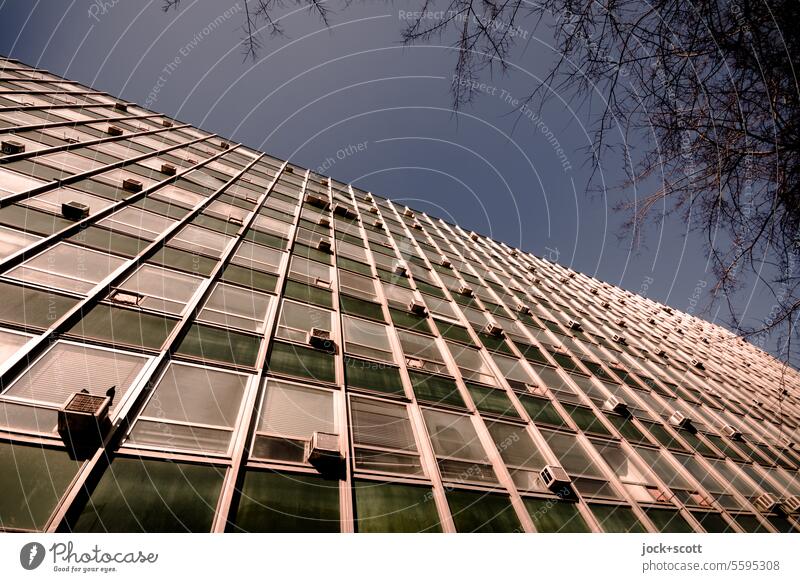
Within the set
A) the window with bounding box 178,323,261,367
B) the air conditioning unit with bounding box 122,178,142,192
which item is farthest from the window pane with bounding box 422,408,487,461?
the air conditioning unit with bounding box 122,178,142,192

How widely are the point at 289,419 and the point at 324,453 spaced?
147cm

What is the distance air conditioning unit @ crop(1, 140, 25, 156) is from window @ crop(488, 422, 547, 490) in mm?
19823

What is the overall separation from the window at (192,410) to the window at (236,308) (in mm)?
2183

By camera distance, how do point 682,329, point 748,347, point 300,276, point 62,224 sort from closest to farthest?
1. point 62,224
2. point 300,276
3. point 682,329
4. point 748,347

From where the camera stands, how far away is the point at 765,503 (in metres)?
13.6

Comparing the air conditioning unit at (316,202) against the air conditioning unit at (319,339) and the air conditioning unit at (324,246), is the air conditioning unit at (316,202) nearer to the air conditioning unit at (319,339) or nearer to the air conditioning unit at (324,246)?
the air conditioning unit at (324,246)

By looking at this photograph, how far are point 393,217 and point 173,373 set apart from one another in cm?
2478

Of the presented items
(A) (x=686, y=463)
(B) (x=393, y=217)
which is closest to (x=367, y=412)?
(A) (x=686, y=463)

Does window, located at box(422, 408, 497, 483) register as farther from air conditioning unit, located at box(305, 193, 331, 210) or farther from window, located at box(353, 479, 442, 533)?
air conditioning unit, located at box(305, 193, 331, 210)

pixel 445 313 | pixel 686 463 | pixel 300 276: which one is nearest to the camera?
pixel 686 463

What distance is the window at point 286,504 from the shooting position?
255 inches

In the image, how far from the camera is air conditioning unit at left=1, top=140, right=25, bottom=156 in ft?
44.2
